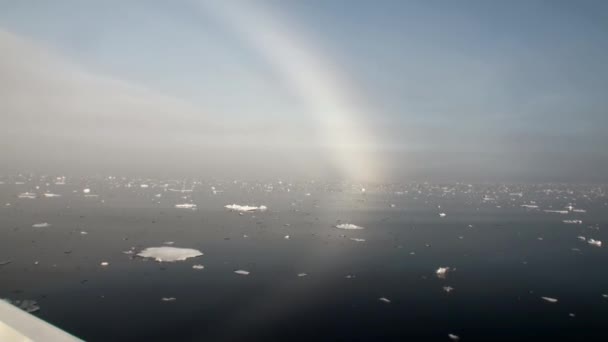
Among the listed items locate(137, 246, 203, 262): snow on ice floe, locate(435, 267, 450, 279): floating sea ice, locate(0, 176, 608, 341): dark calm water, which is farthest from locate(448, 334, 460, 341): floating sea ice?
locate(137, 246, 203, 262): snow on ice floe

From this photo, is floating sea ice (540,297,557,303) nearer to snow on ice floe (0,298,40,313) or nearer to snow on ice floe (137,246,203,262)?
snow on ice floe (137,246,203,262)

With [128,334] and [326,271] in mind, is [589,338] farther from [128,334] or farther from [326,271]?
[128,334]

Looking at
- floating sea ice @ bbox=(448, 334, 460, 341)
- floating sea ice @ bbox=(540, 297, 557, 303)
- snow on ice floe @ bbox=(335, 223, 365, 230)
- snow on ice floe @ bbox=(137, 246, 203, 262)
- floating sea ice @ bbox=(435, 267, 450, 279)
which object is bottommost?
snow on ice floe @ bbox=(137, 246, 203, 262)

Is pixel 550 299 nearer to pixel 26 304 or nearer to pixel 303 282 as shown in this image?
pixel 303 282

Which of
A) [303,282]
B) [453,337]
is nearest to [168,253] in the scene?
[303,282]

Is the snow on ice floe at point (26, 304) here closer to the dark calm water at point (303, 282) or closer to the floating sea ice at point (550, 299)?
the dark calm water at point (303, 282)

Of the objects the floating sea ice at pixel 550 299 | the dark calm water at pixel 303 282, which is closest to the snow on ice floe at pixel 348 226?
the dark calm water at pixel 303 282
